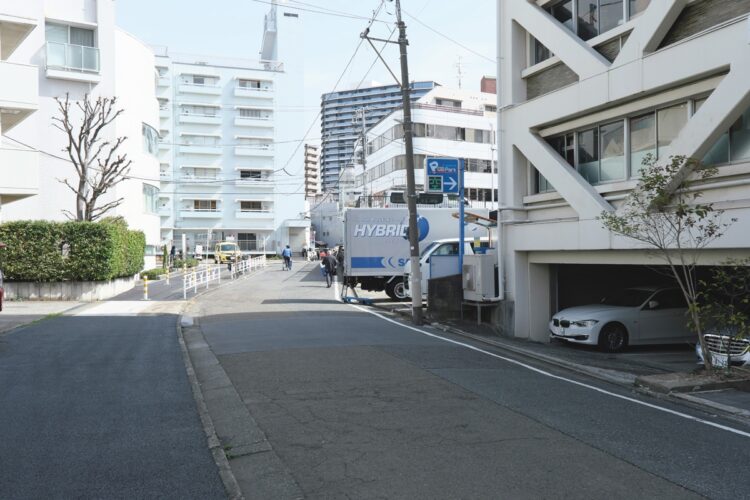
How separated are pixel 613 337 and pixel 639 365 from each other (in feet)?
5.87

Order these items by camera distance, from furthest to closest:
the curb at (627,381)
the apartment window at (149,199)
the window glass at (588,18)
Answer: the apartment window at (149,199), the window glass at (588,18), the curb at (627,381)

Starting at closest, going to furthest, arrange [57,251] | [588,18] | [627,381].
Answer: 1. [627,381]
2. [588,18]
3. [57,251]

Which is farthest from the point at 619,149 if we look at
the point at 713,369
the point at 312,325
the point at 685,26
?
the point at 312,325

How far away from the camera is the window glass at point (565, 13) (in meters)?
15.3

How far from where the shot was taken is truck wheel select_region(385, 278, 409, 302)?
83.9 ft

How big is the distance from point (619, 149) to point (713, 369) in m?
5.47

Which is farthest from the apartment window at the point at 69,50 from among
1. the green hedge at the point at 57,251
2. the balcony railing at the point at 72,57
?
the green hedge at the point at 57,251

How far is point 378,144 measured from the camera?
6462 cm

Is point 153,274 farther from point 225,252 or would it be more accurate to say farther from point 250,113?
point 250,113

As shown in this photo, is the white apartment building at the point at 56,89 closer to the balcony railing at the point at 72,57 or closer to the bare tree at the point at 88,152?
the balcony railing at the point at 72,57

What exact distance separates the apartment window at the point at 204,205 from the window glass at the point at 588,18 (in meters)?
63.0

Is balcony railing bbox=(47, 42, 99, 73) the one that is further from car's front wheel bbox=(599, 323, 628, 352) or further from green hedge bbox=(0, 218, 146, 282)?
car's front wheel bbox=(599, 323, 628, 352)

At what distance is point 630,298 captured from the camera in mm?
A: 14875

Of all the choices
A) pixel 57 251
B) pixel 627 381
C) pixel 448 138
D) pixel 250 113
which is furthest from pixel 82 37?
pixel 250 113
